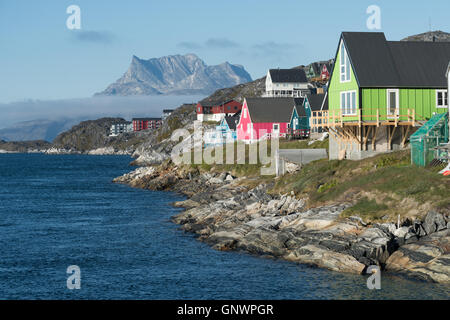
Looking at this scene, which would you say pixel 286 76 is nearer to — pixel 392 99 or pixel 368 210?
pixel 392 99

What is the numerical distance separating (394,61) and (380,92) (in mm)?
4131

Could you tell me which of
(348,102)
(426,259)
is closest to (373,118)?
(348,102)

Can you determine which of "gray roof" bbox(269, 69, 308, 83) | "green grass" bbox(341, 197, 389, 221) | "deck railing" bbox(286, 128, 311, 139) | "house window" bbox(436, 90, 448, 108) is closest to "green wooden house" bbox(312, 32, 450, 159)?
"house window" bbox(436, 90, 448, 108)

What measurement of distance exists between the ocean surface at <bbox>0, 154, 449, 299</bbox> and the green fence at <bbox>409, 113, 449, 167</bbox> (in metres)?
14.7

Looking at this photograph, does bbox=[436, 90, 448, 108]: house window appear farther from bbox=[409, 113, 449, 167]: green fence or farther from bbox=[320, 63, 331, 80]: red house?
bbox=[320, 63, 331, 80]: red house

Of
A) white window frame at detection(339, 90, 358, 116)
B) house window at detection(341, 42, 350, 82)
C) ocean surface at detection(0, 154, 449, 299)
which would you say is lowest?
ocean surface at detection(0, 154, 449, 299)

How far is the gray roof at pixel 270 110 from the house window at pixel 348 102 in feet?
141

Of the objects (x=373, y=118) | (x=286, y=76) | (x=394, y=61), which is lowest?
(x=373, y=118)

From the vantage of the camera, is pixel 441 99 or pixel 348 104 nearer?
pixel 441 99

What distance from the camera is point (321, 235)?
122 ft

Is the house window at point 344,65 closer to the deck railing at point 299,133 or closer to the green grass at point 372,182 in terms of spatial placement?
the green grass at point 372,182

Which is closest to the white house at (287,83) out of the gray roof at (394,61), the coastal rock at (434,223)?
the gray roof at (394,61)

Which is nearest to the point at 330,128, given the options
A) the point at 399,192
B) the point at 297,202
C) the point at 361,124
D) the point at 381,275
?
the point at 361,124

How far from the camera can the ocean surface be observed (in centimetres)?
3059
